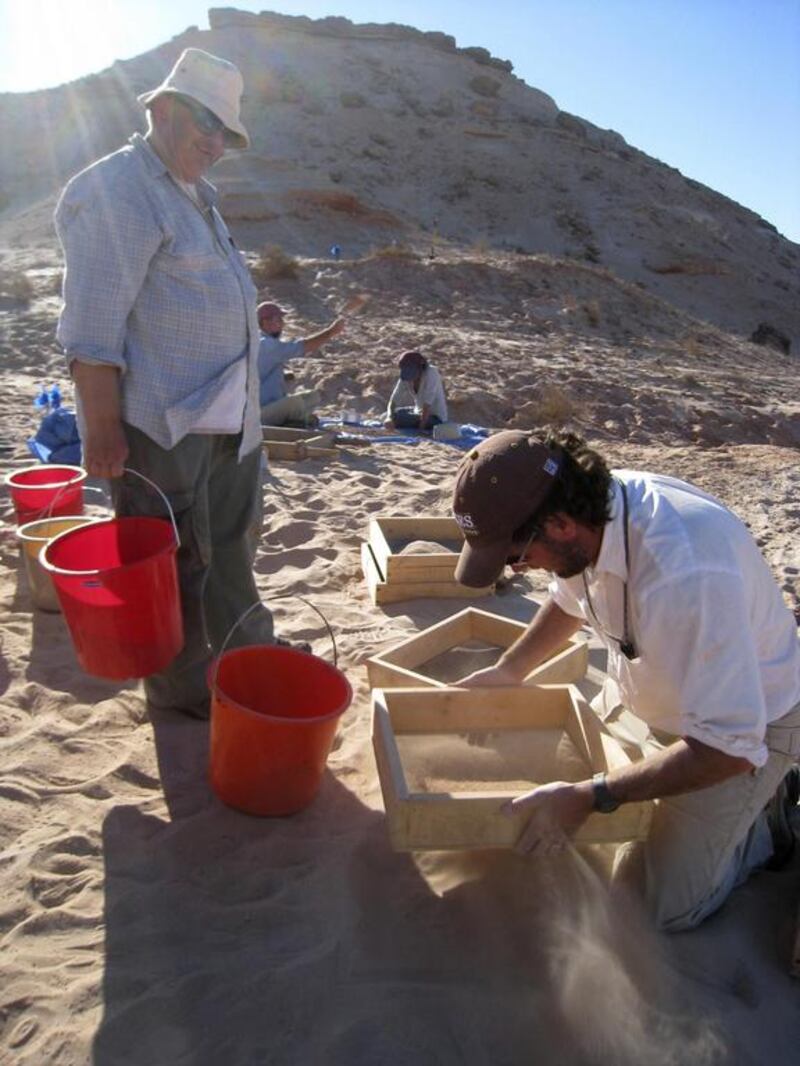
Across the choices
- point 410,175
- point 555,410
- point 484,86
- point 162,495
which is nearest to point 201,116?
point 162,495

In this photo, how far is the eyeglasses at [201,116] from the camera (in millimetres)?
2426

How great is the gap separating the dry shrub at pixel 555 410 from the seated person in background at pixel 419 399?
1.65m

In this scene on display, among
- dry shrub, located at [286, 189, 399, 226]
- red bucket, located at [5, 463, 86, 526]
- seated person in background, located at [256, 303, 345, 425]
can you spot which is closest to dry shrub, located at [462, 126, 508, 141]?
dry shrub, located at [286, 189, 399, 226]

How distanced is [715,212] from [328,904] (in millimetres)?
39152

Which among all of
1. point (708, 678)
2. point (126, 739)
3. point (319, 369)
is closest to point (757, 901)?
point (708, 678)

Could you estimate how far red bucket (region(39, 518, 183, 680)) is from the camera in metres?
2.36

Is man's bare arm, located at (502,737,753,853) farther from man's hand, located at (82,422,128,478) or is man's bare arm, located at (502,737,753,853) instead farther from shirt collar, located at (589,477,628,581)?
man's hand, located at (82,422,128,478)

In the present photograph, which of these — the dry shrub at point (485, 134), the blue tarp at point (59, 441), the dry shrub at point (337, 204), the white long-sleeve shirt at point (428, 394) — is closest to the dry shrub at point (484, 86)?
the dry shrub at point (485, 134)

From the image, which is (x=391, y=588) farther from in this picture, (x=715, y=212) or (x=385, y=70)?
(x=385, y=70)

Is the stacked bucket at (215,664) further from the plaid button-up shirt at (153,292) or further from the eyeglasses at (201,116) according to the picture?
the eyeglasses at (201,116)

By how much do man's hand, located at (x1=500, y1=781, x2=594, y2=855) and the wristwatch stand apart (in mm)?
13

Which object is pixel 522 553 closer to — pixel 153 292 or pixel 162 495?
pixel 162 495

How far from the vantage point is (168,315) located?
2527mm

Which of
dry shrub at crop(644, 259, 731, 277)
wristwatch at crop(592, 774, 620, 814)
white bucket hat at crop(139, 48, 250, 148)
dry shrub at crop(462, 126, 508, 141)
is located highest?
dry shrub at crop(462, 126, 508, 141)
